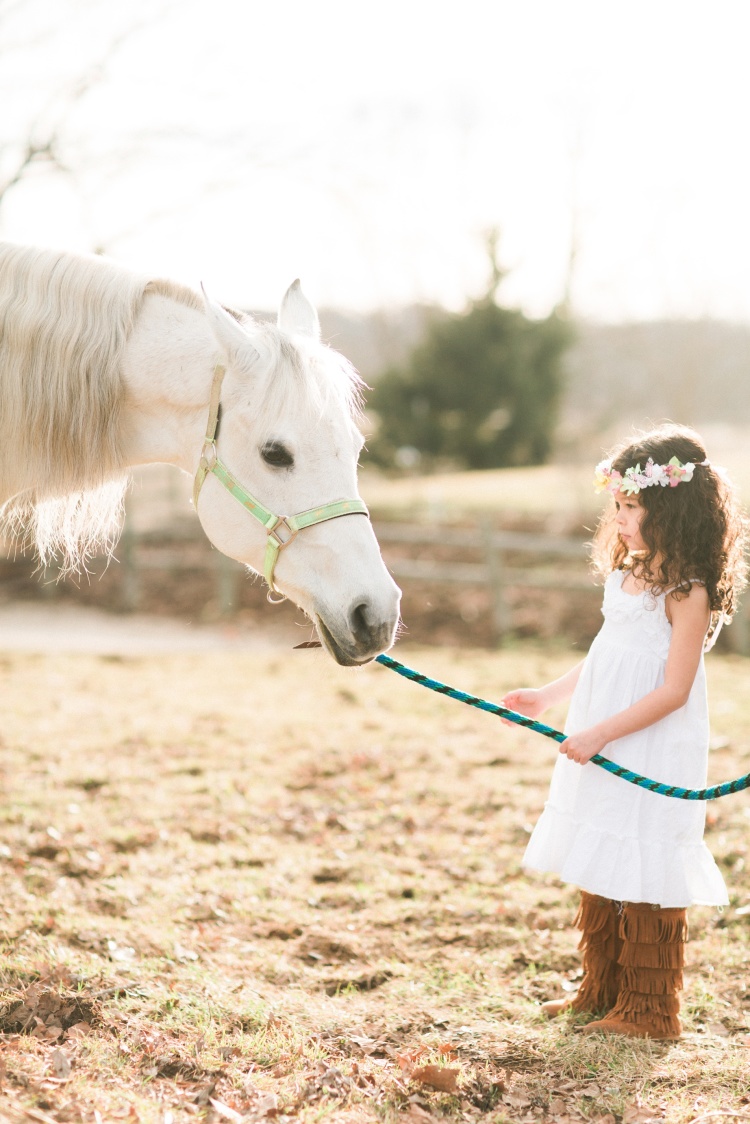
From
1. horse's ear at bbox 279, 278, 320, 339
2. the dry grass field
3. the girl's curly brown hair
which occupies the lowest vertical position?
the dry grass field

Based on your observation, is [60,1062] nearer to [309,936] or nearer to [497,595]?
[309,936]

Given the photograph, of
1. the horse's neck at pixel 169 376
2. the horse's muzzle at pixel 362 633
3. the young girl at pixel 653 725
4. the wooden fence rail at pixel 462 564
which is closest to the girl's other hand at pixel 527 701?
the young girl at pixel 653 725

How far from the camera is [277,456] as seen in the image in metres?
2.43

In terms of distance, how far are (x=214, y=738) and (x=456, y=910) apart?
267cm

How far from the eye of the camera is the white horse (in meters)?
2.38

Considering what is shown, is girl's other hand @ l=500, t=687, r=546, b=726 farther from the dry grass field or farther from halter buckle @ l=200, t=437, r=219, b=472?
halter buckle @ l=200, t=437, r=219, b=472

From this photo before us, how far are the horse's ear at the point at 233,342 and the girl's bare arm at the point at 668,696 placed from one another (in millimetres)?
1346

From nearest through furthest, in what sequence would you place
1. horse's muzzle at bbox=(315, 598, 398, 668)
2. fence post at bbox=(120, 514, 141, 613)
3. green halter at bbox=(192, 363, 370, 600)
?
horse's muzzle at bbox=(315, 598, 398, 668) < green halter at bbox=(192, 363, 370, 600) < fence post at bbox=(120, 514, 141, 613)

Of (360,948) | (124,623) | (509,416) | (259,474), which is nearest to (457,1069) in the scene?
(360,948)

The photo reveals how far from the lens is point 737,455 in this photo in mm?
18109

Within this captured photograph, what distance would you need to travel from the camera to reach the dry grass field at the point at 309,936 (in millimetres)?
2170

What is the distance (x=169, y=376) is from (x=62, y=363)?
307mm

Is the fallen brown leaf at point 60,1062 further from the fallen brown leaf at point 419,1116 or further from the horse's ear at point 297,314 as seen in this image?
→ the horse's ear at point 297,314

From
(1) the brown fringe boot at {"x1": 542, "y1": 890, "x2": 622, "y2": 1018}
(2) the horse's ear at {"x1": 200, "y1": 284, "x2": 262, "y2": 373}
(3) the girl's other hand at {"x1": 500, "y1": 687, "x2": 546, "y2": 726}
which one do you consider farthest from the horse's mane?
(1) the brown fringe boot at {"x1": 542, "y1": 890, "x2": 622, "y2": 1018}
